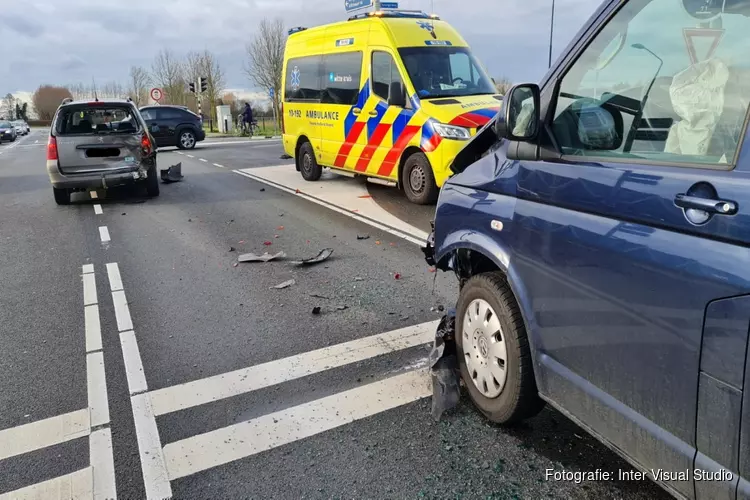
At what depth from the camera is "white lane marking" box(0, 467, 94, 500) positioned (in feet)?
8.93

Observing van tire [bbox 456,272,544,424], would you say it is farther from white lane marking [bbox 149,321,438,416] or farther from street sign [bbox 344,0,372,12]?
street sign [bbox 344,0,372,12]

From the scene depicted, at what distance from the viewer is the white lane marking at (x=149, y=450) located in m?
2.75

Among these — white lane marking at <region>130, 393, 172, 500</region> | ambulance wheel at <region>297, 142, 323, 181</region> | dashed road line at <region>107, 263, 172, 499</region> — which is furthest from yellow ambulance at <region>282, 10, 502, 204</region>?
white lane marking at <region>130, 393, 172, 500</region>

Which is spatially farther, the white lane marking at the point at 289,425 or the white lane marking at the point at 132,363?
the white lane marking at the point at 132,363

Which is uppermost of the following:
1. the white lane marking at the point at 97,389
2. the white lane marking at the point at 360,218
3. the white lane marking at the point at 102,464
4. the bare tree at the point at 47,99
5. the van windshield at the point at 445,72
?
the bare tree at the point at 47,99

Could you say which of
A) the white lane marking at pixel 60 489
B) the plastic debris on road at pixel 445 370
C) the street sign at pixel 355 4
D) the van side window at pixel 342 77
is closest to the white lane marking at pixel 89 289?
the white lane marking at pixel 60 489

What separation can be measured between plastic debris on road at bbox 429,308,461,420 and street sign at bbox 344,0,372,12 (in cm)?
1005

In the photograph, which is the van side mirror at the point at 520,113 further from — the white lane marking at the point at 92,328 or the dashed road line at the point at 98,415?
the white lane marking at the point at 92,328

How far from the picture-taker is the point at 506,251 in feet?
9.23

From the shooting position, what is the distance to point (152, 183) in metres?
11.2

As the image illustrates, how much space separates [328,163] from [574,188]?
31.5 ft

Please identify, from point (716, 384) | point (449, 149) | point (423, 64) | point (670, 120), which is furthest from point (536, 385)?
point (423, 64)

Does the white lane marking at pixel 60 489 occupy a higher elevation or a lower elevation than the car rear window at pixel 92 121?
lower

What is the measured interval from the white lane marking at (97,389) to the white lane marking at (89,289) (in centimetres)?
131
